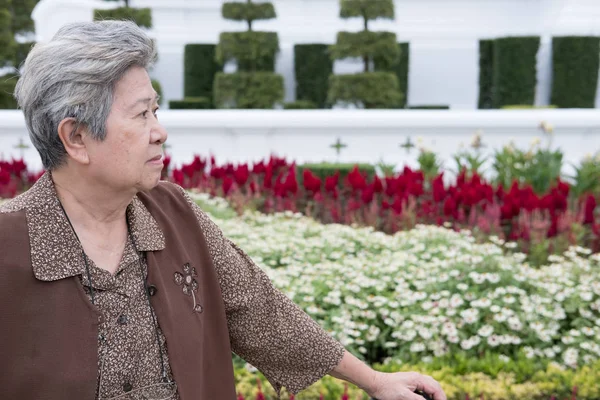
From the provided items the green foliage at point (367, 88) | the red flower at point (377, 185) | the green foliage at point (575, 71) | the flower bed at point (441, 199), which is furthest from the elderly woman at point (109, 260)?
the green foliage at point (575, 71)

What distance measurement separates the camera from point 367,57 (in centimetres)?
1166

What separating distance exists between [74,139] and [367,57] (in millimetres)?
10289

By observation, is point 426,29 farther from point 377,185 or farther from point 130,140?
point 130,140

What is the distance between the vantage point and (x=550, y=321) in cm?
375

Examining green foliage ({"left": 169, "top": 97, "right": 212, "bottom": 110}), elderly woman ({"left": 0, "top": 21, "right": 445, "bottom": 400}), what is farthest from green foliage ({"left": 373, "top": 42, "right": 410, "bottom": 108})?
elderly woman ({"left": 0, "top": 21, "right": 445, "bottom": 400})

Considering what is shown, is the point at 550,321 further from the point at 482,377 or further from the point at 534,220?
the point at 534,220

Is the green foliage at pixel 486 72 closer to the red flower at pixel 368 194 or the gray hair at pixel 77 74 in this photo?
the red flower at pixel 368 194

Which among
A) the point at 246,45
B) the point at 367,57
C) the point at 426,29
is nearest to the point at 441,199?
the point at 367,57

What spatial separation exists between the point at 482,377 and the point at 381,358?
0.81m

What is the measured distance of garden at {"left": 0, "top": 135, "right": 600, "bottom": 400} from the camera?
3242 mm

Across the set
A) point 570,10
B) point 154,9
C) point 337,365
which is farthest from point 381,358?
point 154,9

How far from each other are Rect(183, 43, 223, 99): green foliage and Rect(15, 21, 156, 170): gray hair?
12.0 meters

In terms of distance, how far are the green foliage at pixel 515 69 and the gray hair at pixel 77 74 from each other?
12.0 metres

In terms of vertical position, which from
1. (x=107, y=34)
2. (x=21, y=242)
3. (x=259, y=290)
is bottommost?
(x=259, y=290)
